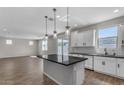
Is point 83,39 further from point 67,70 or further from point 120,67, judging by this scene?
point 67,70

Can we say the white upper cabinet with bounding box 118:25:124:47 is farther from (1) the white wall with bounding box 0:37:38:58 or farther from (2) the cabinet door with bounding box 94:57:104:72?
(1) the white wall with bounding box 0:37:38:58

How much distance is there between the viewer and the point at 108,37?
15.1 ft

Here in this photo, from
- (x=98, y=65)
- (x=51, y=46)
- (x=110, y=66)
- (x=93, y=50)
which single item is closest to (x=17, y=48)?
(x=51, y=46)

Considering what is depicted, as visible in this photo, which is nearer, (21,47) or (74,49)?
(74,49)

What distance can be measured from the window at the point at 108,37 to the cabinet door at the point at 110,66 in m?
0.98

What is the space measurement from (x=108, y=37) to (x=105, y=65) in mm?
1622

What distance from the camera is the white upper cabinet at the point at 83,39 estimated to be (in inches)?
194

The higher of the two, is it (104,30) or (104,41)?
(104,30)

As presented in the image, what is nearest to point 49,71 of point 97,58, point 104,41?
point 97,58

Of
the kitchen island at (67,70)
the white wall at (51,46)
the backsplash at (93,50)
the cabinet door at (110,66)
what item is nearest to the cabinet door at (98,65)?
the cabinet door at (110,66)

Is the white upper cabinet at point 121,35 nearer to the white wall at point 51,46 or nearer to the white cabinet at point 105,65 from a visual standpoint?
the white cabinet at point 105,65

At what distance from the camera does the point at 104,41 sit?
4.76 metres
